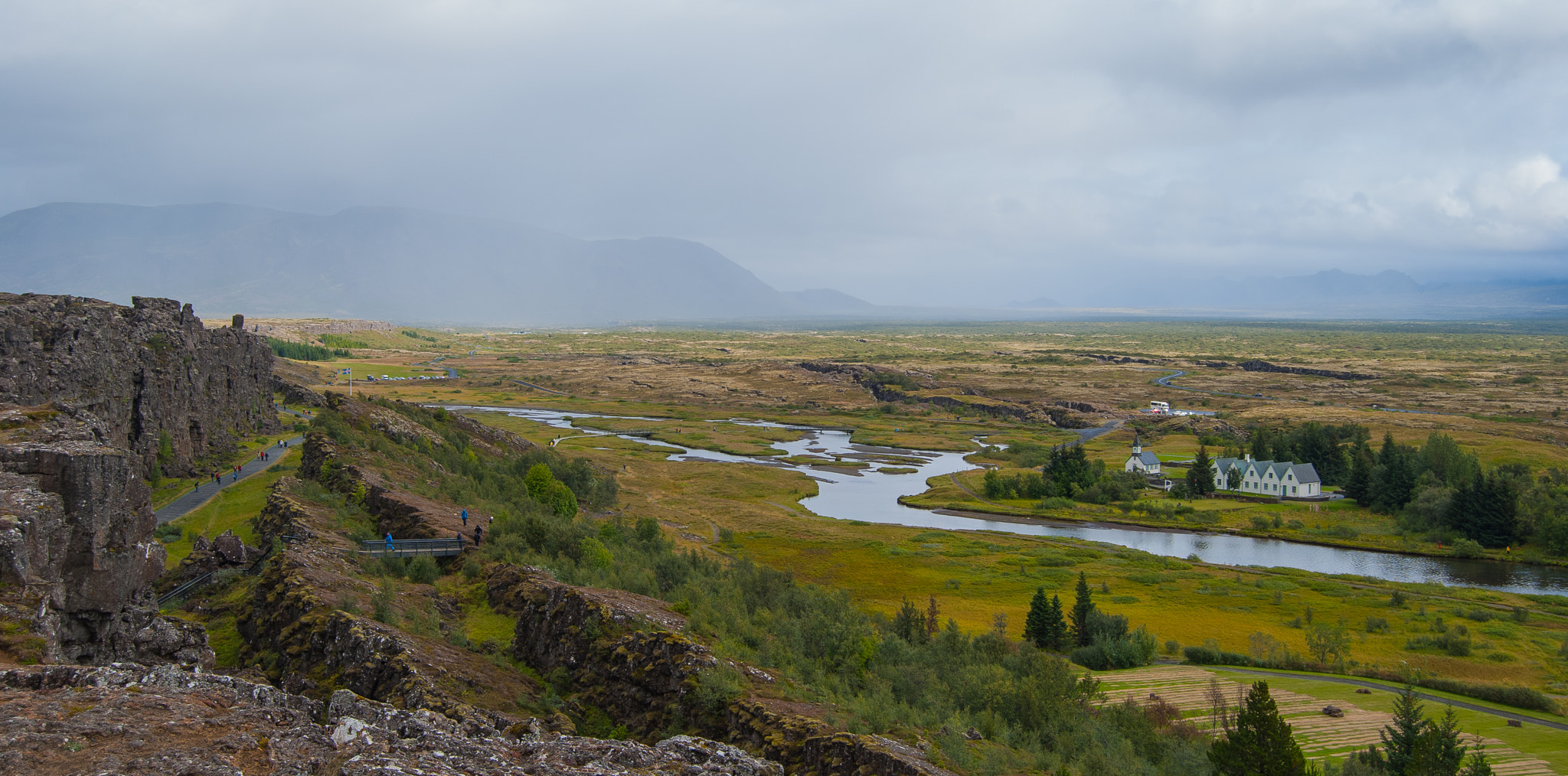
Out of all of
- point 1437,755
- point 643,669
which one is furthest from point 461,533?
point 1437,755

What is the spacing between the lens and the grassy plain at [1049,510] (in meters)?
49.5

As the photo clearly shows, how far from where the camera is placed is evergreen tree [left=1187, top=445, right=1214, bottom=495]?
90.3m

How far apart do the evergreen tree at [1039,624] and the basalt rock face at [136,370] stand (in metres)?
40.1

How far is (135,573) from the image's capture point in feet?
57.4

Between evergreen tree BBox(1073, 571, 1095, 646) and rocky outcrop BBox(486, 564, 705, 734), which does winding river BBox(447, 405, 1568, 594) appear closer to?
evergreen tree BBox(1073, 571, 1095, 646)

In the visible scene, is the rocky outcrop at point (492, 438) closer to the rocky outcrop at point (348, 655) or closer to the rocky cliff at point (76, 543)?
the rocky cliff at point (76, 543)

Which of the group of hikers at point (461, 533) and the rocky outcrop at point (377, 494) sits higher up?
the rocky outcrop at point (377, 494)

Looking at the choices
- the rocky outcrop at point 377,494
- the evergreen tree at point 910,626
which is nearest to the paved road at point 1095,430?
the evergreen tree at point 910,626

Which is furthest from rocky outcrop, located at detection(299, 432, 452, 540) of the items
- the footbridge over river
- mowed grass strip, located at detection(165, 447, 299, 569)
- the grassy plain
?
the grassy plain

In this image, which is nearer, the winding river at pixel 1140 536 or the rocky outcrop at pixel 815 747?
the rocky outcrop at pixel 815 747

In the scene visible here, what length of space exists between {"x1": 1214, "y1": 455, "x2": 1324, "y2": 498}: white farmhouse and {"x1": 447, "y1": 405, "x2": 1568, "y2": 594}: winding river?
64.7 feet

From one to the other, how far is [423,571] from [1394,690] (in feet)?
138

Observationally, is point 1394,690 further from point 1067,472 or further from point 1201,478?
point 1201,478

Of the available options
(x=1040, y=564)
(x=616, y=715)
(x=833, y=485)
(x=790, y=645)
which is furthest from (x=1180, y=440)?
(x=616, y=715)
